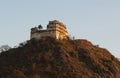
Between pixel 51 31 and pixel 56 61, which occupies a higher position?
pixel 51 31

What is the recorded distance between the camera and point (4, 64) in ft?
292

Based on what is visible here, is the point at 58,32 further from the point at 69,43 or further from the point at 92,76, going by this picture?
the point at 92,76

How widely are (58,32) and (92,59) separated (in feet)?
29.7

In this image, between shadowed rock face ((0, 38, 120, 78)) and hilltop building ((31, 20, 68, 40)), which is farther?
hilltop building ((31, 20, 68, 40))

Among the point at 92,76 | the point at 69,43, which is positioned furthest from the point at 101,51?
the point at 92,76

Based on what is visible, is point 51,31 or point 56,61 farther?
point 51,31

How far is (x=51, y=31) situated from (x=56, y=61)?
26.6 feet

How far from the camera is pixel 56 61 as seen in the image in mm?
88000

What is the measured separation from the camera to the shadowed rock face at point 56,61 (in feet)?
278

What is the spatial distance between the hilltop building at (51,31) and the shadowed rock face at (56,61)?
1.20m

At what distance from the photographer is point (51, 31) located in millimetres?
93688

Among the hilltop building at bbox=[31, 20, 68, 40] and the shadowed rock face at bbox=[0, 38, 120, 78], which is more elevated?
the hilltop building at bbox=[31, 20, 68, 40]

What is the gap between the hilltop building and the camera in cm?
9356

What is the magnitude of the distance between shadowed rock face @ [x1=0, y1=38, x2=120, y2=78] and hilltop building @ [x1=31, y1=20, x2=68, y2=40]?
3.95ft
